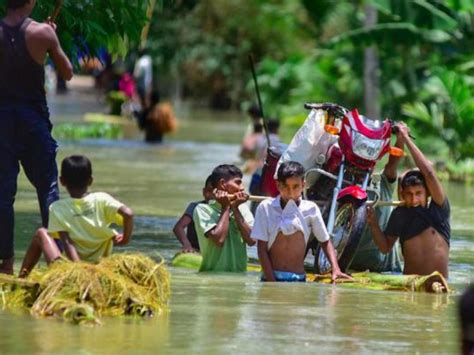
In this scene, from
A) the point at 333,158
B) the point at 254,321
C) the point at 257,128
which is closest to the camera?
the point at 254,321

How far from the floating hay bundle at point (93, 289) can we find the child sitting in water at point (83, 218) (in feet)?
1.50

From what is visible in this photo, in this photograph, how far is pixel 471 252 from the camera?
1311 cm

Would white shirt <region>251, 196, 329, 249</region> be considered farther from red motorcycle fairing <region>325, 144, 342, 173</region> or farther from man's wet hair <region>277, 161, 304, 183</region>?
red motorcycle fairing <region>325, 144, 342, 173</region>

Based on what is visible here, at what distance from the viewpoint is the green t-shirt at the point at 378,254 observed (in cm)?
1165

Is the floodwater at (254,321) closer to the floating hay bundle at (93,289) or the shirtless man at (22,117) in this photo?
the floating hay bundle at (93,289)

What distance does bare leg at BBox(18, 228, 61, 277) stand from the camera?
8961mm

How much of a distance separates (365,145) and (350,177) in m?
0.39

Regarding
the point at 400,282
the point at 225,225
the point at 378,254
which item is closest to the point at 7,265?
the point at 225,225

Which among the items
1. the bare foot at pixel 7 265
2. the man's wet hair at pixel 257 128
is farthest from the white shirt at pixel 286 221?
the man's wet hair at pixel 257 128

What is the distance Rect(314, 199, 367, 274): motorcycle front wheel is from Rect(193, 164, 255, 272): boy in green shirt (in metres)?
0.57

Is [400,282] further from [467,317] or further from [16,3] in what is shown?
[467,317]

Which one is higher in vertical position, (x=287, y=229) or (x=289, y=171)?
(x=289, y=171)

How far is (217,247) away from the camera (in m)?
11.0

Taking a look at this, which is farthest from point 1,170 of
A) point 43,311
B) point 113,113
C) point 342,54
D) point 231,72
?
point 231,72
